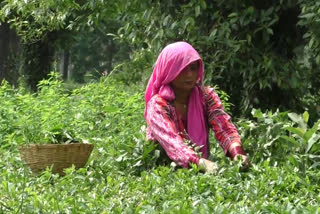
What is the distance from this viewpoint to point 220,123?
4.68 metres

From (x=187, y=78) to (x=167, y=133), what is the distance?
0.42m

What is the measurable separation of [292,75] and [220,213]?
483 cm

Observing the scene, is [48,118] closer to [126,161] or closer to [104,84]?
[126,161]

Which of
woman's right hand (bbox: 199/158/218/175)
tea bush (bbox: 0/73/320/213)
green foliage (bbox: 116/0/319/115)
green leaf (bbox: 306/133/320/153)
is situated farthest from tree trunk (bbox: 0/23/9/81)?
green leaf (bbox: 306/133/320/153)

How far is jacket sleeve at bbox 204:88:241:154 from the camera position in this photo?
4.58 meters

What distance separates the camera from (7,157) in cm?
477

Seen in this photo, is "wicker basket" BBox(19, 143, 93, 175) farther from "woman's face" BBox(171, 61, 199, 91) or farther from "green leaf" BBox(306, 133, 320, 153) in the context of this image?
"green leaf" BBox(306, 133, 320, 153)

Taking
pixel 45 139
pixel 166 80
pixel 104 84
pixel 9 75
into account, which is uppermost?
pixel 166 80

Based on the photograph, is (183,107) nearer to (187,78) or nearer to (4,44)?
(187,78)

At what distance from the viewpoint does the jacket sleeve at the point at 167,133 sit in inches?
162

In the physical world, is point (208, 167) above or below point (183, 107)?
below

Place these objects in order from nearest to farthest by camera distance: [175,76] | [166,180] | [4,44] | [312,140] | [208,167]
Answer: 1. [166,180]
2. [208,167]
3. [312,140]
4. [175,76]
5. [4,44]

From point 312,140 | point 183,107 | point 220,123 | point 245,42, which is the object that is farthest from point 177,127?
point 245,42

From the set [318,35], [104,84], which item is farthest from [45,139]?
[104,84]
